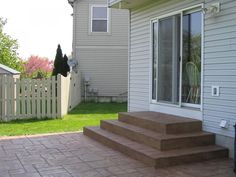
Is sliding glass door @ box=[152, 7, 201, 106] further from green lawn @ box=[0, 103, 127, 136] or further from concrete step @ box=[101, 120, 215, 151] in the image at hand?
green lawn @ box=[0, 103, 127, 136]

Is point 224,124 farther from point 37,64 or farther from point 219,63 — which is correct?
point 37,64

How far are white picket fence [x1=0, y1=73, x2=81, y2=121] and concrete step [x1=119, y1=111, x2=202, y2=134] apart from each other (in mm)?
4614

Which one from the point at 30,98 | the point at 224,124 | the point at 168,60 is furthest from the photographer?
the point at 30,98

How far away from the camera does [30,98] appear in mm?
11703

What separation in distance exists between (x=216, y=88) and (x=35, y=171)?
3.50 m

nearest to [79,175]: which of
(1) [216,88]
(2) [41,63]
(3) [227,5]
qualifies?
(1) [216,88]

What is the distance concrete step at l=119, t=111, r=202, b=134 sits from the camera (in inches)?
263

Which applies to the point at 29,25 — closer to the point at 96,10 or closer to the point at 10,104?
the point at 96,10

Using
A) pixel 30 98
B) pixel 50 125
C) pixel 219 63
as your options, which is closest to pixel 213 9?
pixel 219 63

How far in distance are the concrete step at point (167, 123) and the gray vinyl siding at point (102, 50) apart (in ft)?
36.5

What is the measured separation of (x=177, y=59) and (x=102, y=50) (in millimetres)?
11240

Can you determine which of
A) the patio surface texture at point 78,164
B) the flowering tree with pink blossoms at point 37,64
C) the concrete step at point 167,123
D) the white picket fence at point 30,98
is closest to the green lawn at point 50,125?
the white picket fence at point 30,98

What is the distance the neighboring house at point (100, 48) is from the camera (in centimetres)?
1889

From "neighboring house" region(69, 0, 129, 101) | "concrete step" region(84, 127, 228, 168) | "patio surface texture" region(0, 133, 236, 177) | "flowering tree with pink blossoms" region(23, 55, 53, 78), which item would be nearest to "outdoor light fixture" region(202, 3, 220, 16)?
"concrete step" region(84, 127, 228, 168)
